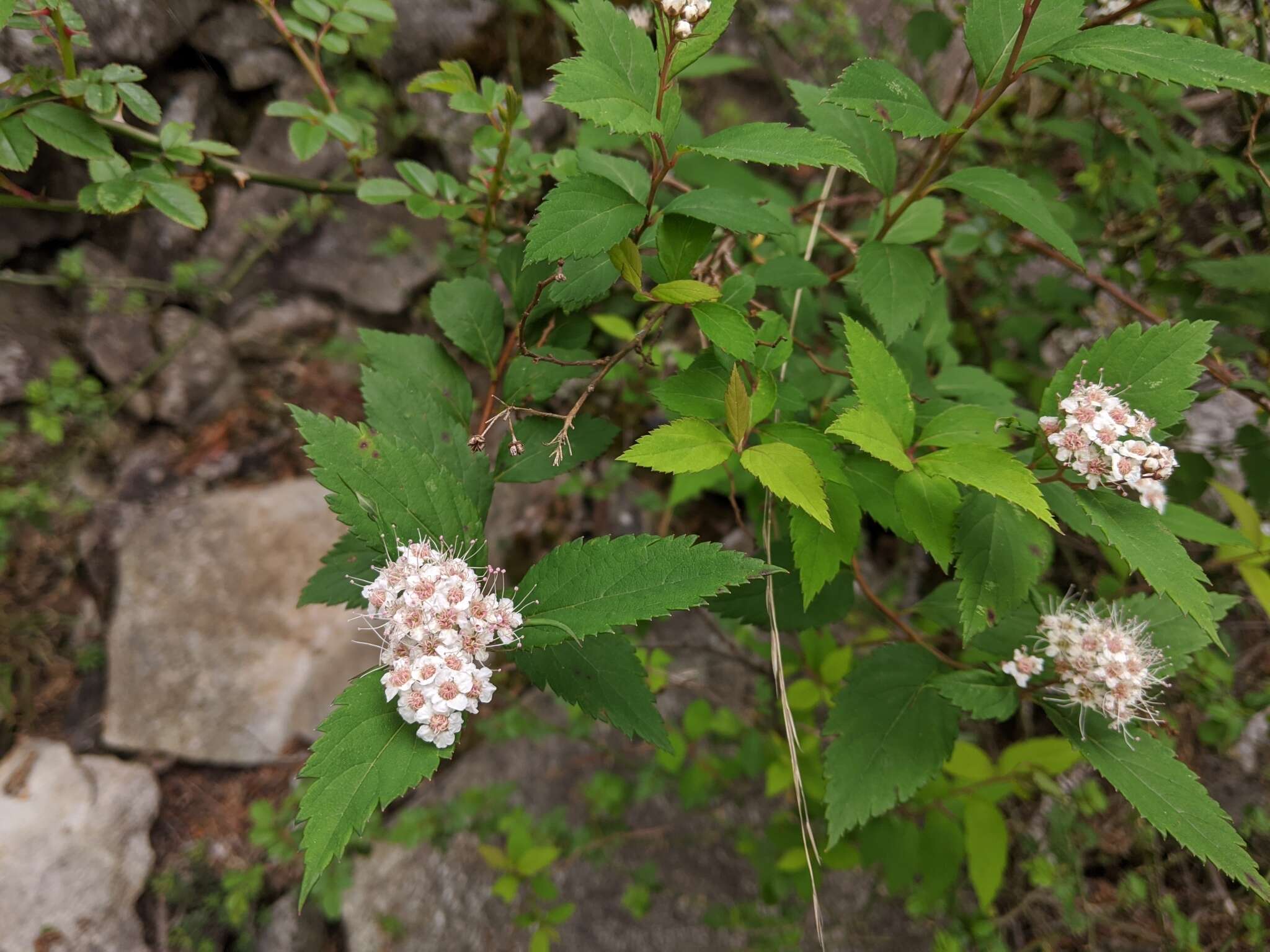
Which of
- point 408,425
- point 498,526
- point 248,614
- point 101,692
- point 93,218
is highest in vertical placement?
Result: point 408,425

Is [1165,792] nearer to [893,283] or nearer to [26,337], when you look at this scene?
[893,283]

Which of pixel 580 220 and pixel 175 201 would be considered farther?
pixel 175 201

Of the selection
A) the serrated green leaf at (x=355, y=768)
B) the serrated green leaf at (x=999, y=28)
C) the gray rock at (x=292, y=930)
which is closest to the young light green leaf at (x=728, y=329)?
the serrated green leaf at (x=999, y=28)

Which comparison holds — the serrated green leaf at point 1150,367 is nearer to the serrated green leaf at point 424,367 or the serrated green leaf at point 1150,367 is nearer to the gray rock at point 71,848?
the serrated green leaf at point 424,367

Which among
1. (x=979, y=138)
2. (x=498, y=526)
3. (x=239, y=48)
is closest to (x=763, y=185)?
(x=979, y=138)

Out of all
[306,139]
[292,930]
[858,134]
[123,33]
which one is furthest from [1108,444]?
[123,33]

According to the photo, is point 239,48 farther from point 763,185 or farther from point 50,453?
point 763,185
